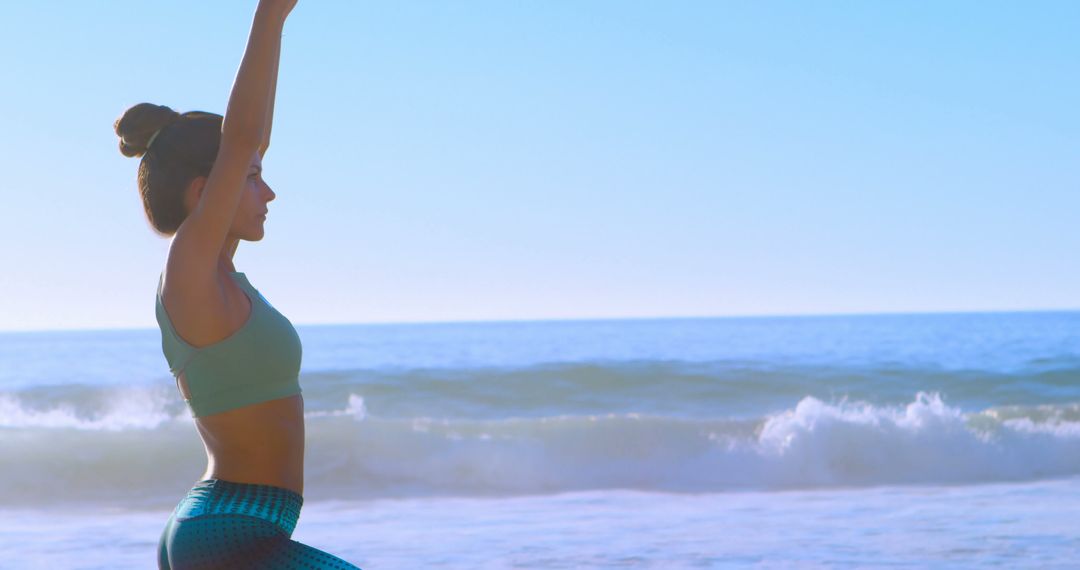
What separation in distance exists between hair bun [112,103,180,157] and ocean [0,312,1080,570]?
430 cm

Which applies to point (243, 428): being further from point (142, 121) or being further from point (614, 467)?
point (614, 467)

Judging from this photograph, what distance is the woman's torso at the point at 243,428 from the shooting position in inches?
79.2

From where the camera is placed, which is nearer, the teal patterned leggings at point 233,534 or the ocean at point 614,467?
the teal patterned leggings at point 233,534

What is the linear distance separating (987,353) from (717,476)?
50.5 ft

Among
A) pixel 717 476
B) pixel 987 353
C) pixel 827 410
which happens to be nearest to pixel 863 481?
pixel 717 476

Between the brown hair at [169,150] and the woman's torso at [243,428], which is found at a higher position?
the brown hair at [169,150]

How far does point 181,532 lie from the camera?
6.70 feet

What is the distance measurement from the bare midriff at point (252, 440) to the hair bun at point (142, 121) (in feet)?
1.41

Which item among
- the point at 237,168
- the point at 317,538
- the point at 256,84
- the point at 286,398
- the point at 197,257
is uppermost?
the point at 256,84

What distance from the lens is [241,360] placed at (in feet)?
6.64

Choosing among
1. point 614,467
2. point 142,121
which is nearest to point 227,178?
point 142,121

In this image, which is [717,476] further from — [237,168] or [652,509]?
[237,168]

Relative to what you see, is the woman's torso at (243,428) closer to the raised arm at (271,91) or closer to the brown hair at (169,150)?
the brown hair at (169,150)

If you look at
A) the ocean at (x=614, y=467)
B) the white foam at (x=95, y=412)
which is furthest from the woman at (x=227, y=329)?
the white foam at (x=95, y=412)
